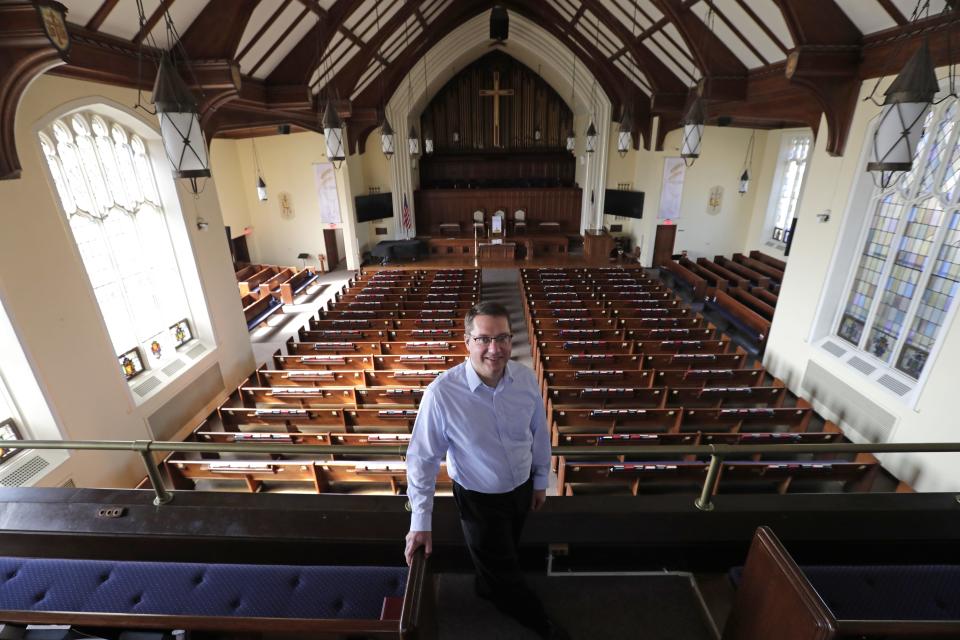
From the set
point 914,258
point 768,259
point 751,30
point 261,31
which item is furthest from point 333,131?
point 768,259

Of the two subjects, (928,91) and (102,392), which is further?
(102,392)

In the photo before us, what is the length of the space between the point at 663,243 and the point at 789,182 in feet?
12.1

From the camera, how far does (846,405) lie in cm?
584

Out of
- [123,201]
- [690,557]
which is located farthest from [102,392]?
[690,557]

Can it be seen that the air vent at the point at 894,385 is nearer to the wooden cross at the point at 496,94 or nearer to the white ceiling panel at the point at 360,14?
the white ceiling panel at the point at 360,14

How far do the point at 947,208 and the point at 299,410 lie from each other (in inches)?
307

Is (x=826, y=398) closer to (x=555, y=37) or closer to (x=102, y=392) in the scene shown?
(x=102, y=392)

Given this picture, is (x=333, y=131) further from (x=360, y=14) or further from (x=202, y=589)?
(x=202, y=589)

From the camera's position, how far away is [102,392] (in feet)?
15.5

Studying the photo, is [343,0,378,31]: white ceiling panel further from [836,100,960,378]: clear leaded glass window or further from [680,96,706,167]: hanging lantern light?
[836,100,960,378]: clear leaded glass window

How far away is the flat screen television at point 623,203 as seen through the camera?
45.2 ft

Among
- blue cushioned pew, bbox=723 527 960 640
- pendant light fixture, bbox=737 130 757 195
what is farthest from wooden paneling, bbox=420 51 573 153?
blue cushioned pew, bbox=723 527 960 640

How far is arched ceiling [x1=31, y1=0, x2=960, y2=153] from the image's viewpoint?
15.6 ft

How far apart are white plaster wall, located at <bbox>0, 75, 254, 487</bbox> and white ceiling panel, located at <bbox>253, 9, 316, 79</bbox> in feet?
9.45
